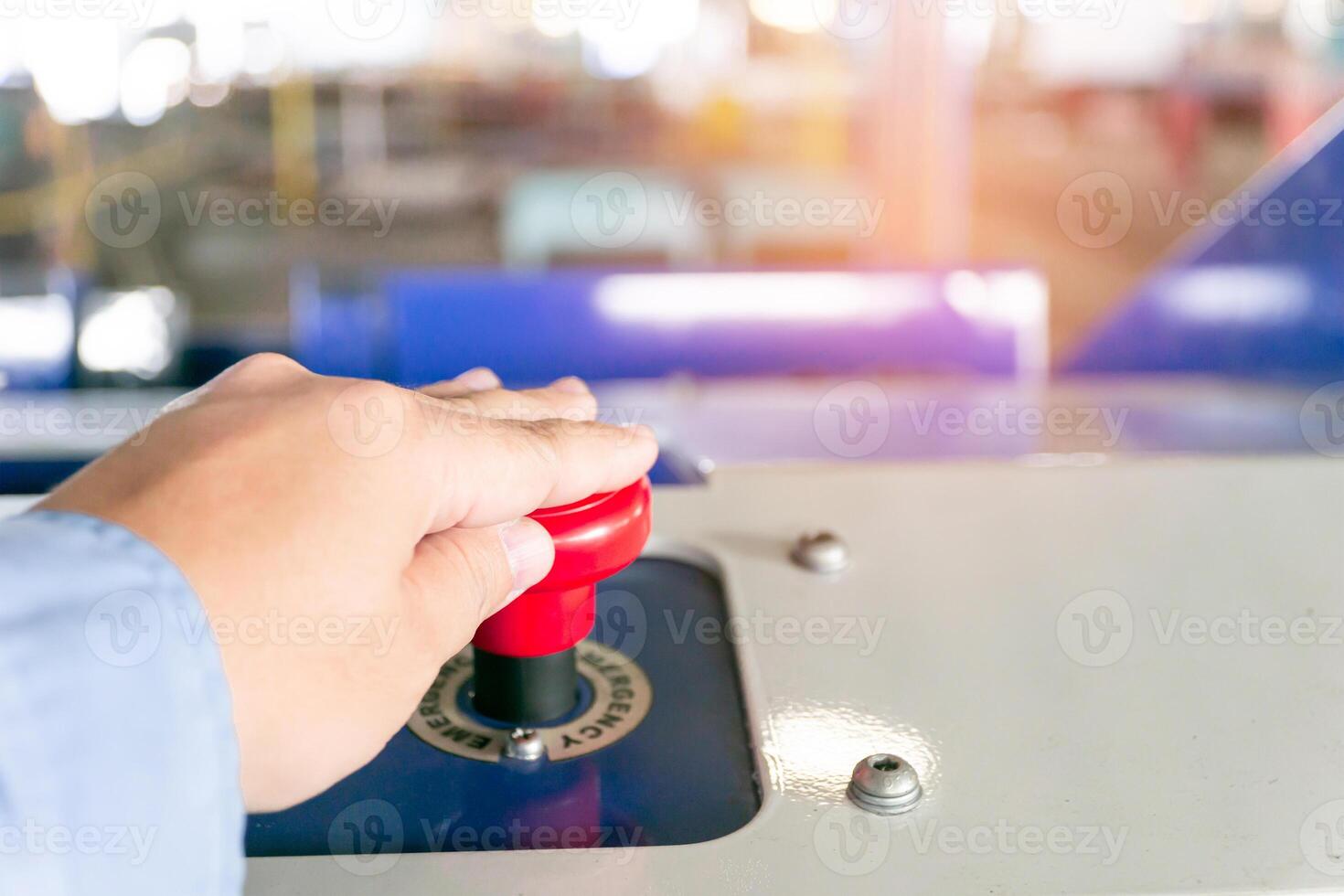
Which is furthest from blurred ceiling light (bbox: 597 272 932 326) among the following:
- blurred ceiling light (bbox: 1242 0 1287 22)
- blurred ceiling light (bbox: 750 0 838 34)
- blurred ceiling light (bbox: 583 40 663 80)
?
blurred ceiling light (bbox: 1242 0 1287 22)

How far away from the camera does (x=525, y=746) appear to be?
1.57ft

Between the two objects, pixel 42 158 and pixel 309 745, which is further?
pixel 42 158

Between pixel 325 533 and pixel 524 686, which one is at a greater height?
pixel 325 533

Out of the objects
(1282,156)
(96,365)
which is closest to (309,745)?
(1282,156)

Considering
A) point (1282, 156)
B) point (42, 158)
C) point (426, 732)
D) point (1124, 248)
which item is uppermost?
point (1282, 156)

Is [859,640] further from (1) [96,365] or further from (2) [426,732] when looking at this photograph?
(1) [96,365]

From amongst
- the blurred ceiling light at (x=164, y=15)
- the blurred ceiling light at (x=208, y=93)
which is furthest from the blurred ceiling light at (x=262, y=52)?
the blurred ceiling light at (x=164, y=15)

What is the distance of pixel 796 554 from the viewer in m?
0.61

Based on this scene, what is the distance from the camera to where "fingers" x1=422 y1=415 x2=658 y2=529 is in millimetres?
414

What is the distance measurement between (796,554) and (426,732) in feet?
0.65

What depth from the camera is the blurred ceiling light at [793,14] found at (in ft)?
14.0

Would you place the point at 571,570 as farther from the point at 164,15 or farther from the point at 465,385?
the point at 164,15

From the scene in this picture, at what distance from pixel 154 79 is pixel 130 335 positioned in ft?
12.3

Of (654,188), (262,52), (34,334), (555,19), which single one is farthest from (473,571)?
(262,52)
